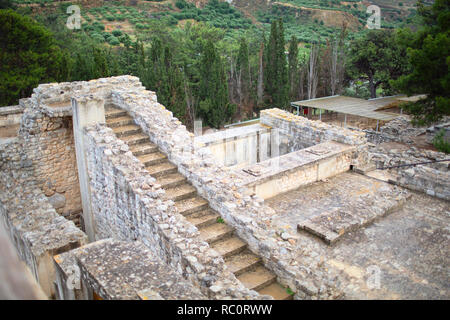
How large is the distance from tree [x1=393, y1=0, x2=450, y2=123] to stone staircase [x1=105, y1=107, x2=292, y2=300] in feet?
29.7

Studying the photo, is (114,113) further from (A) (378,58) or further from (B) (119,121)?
(A) (378,58)

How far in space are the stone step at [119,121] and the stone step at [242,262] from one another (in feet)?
13.8

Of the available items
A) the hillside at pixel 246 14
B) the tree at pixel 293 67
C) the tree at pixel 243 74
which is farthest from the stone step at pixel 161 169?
the hillside at pixel 246 14

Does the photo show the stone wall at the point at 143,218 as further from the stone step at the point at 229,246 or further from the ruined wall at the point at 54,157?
the ruined wall at the point at 54,157

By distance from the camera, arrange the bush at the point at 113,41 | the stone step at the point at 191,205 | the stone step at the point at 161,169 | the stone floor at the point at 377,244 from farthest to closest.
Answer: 1. the bush at the point at 113,41
2. the stone step at the point at 161,169
3. the stone step at the point at 191,205
4. the stone floor at the point at 377,244

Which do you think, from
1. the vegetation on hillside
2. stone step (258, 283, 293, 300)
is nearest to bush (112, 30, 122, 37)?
the vegetation on hillside

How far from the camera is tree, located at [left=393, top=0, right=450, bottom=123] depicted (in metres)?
12.0

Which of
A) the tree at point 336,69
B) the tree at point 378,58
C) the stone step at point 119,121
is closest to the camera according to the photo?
the stone step at point 119,121

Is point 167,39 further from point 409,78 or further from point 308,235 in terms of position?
point 308,235

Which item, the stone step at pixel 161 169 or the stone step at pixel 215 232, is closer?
the stone step at pixel 215 232

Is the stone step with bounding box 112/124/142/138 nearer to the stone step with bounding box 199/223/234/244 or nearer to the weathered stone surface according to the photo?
the weathered stone surface

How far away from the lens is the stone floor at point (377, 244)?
19.8 feet

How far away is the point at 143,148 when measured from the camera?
317 inches

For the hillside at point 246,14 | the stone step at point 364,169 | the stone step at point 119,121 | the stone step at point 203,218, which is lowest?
the stone step at point 364,169
